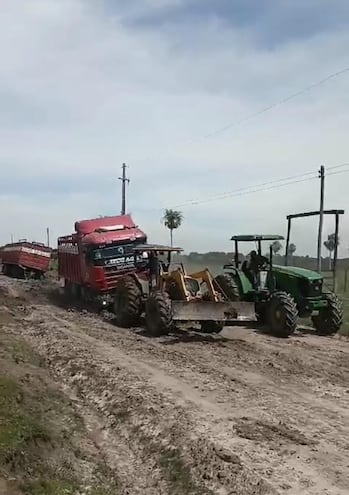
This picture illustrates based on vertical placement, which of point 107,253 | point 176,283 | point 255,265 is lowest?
point 176,283

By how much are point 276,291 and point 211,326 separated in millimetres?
1890

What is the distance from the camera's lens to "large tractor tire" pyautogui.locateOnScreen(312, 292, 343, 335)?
1574 centimetres

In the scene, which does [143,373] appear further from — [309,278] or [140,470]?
[309,278]

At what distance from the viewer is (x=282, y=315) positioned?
1485 cm

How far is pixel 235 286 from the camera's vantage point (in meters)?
16.3

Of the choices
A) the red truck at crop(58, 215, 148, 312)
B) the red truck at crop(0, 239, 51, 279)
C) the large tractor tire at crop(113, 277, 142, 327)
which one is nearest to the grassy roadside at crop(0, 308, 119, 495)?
the large tractor tire at crop(113, 277, 142, 327)

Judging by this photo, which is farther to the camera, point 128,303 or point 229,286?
point 128,303

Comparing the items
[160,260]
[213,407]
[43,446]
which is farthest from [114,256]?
[43,446]

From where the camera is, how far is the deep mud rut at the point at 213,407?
6.08 metres

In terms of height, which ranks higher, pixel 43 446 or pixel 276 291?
pixel 276 291

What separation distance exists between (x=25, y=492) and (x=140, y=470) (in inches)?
49.6

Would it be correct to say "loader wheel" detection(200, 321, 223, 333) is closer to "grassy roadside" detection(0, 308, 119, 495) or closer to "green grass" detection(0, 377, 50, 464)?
"grassy roadside" detection(0, 308, 119, 495)

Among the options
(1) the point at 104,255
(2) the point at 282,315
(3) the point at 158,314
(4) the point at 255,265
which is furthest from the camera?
(1) the point at 104,255

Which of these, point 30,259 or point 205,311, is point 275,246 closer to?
point 205,311
